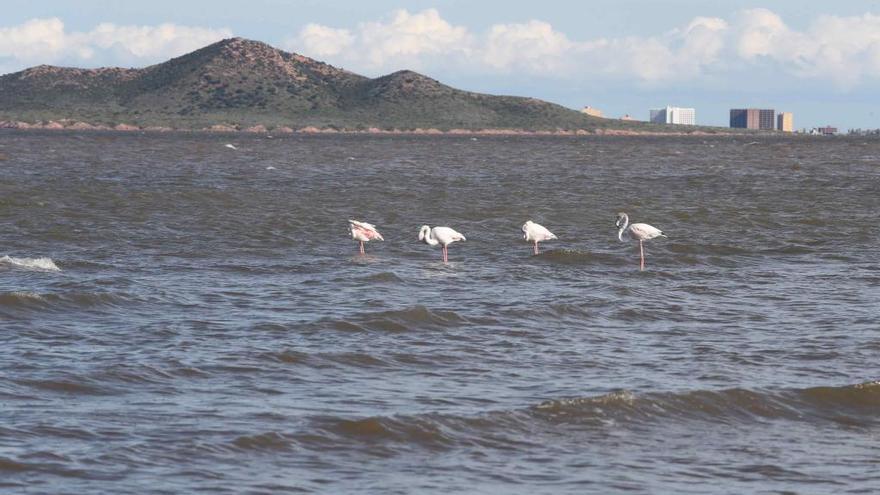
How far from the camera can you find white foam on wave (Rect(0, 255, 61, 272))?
2172 centimetres

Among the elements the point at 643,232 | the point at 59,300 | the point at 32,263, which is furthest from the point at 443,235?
the point at 59,300

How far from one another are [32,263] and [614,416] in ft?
41.8

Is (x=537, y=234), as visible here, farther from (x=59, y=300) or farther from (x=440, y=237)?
(x=59, y=300)

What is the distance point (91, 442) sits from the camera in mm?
10914

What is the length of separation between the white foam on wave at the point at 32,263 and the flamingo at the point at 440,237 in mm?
6673

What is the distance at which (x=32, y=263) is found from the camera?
22.1 m

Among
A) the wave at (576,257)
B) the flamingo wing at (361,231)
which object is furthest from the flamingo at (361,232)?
the wave at (576,257)

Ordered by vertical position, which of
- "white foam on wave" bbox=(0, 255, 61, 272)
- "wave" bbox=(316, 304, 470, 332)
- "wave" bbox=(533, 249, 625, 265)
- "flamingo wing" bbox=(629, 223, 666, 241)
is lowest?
"wave" bbox=(316, 304, 470, 332)

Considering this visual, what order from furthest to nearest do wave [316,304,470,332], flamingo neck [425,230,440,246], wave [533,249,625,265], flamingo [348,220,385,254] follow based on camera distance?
flamingo [348,220,385,254] → flamingo neck [425,230,440,246] → wave [533,249,625,265] → wave [316,304,470,332]

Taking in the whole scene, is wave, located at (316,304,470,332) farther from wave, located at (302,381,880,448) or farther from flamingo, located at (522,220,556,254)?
flamingo, located at (522,220,556,254)

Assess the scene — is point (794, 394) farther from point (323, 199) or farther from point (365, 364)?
point (323, 199)

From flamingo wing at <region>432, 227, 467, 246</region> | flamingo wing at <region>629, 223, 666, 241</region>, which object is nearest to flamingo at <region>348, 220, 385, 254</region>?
flamingo wing at <region>432, 227, 467, 246</region>

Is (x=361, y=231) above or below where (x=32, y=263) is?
above

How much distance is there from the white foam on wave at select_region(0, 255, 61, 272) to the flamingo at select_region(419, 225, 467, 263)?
21.9 feet
